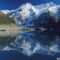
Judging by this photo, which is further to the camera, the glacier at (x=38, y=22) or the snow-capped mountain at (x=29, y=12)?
the snow-capped mountain at (x=29, y=12)

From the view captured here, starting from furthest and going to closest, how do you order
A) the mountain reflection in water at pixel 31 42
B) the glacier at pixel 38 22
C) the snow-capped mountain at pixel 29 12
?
the snow-capped mountain at pixel 29 12, the glacier at pixel 38 22, the mountain reflection in water at pixel 31 42

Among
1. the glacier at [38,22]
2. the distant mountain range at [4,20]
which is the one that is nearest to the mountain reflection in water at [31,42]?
the glacier at [38,22]

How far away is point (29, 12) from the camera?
3496 mm

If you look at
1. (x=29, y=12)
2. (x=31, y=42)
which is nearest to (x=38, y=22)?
(x=29, y=12)

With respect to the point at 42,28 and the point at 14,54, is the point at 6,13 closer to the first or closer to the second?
the point at 42,28

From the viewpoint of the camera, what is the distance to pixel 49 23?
3.37 metres

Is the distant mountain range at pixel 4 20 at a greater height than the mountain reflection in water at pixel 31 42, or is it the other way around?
the distant mountain range at pixel 4 20

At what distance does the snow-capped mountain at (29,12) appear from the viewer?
11.2 feet

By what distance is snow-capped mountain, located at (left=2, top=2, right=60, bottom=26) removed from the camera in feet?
11.2

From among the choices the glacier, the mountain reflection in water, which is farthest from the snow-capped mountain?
the mountain reflection in water

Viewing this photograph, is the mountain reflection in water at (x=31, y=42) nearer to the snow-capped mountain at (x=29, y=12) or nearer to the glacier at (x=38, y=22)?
the glacier at (x=38, y=22)

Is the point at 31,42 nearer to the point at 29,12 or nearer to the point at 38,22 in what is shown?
the point at 38,22

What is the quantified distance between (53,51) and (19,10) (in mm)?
1113

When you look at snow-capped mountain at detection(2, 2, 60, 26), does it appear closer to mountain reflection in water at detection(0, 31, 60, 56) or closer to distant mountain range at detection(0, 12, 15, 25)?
distant mountain range at detection(0, 12, 15, 25)
